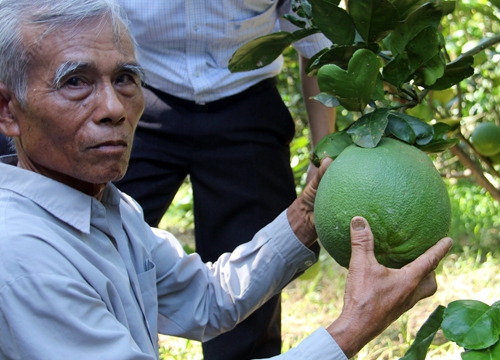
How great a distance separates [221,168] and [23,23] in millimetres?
970

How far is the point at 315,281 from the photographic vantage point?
377 cm

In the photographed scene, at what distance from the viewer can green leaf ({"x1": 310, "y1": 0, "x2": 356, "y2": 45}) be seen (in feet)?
4.43

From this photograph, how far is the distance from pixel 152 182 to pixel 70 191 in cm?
77

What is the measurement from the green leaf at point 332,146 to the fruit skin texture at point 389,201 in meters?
0.08

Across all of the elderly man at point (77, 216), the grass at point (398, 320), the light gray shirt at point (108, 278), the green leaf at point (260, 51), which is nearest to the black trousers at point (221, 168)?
the light gray shirt at point (108, 278)

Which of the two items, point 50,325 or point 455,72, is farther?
point 455,72

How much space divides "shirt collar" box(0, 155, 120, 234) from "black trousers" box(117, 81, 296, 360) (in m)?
0.77

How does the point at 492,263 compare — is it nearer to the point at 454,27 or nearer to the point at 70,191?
the point at 454,27

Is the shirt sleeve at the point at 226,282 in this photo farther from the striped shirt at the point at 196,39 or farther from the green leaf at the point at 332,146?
the striped shirt at the point at 196,39

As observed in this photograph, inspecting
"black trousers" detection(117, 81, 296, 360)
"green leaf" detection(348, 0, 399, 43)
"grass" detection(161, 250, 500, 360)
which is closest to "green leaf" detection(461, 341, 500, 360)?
"green leaf" detection(348, 0, 399, 43)

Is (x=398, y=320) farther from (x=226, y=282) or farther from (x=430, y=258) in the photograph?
(x=430, y=258)

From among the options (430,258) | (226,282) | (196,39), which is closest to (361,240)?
(430,258)

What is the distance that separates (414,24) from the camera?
135 cm

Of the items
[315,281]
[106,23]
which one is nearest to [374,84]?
[106,23]
